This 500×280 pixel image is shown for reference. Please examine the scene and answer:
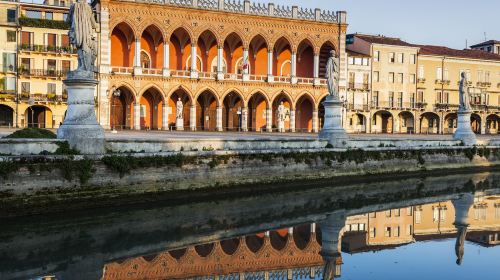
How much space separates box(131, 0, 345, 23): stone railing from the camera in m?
45.2

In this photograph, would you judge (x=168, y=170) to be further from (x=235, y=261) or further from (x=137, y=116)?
(x=137, y=116)

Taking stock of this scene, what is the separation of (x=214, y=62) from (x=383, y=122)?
67.0 feet

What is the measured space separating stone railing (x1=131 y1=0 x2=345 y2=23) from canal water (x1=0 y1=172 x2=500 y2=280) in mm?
28019

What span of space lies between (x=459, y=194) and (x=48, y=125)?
33.7 metres

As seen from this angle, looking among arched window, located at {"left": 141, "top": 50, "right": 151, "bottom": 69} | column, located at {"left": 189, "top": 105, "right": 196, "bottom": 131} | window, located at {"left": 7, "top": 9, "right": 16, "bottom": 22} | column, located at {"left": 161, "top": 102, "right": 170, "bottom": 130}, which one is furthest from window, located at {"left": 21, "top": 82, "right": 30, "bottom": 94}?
column, located at {"left": 189, "top": 105, "right": 196, "bottom": 131}

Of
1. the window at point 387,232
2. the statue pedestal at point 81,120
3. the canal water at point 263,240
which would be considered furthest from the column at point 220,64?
the window at point 387,232

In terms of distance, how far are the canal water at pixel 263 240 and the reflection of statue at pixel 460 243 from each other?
0.08ft

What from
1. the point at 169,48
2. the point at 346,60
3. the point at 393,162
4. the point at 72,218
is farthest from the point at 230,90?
the point at 72,218

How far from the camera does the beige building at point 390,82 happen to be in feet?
190

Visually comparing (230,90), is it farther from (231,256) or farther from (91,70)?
(231,256)

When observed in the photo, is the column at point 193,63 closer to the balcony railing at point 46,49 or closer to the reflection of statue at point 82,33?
the balcony railing at point 46,49

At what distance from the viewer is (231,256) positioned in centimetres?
1220

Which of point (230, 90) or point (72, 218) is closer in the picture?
point (72, 218)

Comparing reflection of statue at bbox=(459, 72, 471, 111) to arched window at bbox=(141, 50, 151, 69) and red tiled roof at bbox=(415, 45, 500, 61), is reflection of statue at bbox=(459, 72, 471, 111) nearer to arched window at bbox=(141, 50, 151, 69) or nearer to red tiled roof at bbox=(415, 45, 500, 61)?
arched window at bbox=(141, 50, 151, 69)
